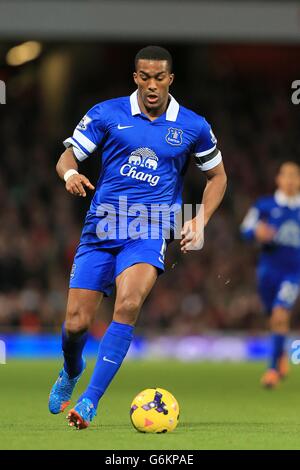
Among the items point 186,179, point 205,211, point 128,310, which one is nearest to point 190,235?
point 205,211

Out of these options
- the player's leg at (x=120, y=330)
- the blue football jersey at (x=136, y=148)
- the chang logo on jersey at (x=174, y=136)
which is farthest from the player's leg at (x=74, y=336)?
the chang logo on jersey at (x=174, y=136)

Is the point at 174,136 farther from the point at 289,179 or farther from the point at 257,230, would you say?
the point at 289,179

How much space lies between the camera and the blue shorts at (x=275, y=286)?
11953 millimetres

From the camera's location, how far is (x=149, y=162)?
7.08 meters

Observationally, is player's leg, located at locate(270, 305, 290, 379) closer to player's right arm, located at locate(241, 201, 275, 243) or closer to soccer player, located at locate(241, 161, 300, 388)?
soccer player, located at locate(241, 161, 300, 388)

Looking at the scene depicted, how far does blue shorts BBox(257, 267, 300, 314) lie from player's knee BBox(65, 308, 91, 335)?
16.7 feet

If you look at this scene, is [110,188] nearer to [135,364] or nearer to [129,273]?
[129,273]

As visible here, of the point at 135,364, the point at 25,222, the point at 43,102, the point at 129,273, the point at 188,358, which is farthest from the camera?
the point at 43,102

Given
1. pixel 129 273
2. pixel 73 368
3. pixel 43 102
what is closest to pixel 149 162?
pixel 129 273

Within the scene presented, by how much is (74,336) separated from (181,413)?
Answer: 1.36 meters

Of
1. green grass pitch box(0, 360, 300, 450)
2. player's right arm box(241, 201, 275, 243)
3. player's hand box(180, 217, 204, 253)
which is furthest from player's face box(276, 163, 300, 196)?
player's hand box(180, 217, 204, 253)

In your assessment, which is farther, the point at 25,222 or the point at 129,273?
the point at 25,222

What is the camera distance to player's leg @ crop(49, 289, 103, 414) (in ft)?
23.1

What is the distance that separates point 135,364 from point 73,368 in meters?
8.48
